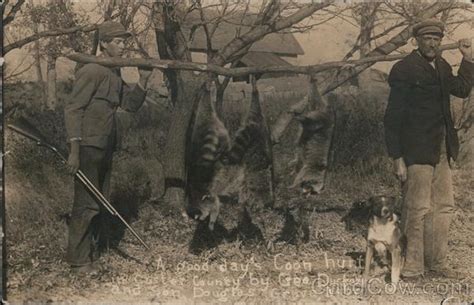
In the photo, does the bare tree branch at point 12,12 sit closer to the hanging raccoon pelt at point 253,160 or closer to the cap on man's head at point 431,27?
the hanging raccoon pelt at point 253,160

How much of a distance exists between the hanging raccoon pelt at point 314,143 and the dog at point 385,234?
2.00 feet

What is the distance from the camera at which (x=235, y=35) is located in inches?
263

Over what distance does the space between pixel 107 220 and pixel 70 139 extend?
0.98m

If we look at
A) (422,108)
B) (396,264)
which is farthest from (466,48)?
(396,264)

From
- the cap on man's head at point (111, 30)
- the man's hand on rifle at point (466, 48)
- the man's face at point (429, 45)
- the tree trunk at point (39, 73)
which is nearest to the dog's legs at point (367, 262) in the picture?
the man's face at point (429, 45)

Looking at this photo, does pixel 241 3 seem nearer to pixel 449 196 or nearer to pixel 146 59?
pixel 146 59

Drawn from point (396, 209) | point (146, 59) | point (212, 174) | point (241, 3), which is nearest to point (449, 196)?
point (396, 209)

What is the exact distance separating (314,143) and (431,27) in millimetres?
1515

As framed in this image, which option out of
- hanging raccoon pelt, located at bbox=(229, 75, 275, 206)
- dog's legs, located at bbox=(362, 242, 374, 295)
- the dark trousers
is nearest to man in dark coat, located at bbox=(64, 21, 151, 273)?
the dark trousers

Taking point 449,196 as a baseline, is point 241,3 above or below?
above

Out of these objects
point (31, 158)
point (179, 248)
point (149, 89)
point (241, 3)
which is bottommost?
point (179, 248)

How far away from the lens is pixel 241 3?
21.0 feet

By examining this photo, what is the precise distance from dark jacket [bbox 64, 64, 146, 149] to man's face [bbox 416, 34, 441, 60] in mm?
2794

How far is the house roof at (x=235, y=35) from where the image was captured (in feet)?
21.5
